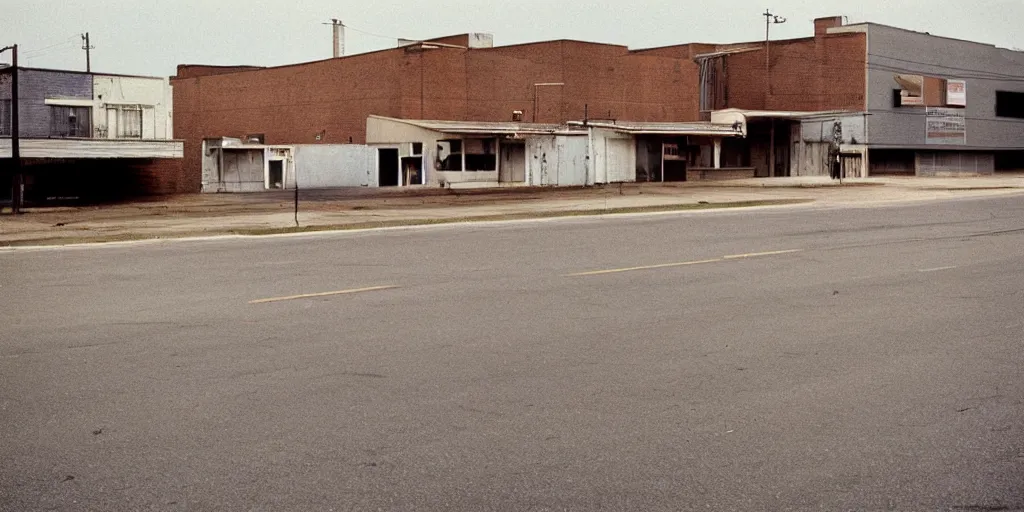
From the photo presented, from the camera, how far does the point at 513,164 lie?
2120 inches

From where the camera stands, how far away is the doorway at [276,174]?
53812mm

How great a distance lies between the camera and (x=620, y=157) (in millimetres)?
Answer: 56250

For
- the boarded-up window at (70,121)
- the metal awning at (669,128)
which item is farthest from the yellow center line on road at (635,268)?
the metal awning at (669,128)

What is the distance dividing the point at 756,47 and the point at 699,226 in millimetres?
51970

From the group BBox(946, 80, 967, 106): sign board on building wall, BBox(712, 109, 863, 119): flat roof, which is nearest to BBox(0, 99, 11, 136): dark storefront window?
BBox(712, 109, 863, 119): flat roof

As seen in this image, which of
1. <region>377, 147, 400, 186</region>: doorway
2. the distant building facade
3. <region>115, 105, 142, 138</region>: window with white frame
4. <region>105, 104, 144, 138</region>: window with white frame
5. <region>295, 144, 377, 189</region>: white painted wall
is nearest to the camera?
the distant building facade

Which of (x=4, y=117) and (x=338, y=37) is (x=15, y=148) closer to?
(x=4, y=117)

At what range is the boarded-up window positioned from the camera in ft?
151

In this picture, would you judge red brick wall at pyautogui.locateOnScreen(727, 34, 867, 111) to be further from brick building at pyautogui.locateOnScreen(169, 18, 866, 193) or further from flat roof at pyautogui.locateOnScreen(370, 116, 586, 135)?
flat roof at pyautogui.locateOnScreen(370, 116, 586, 135)

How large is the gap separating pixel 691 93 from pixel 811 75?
7673 millimetres

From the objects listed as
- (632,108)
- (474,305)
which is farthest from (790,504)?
(632,108)

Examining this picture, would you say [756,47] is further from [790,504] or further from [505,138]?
[790,504]

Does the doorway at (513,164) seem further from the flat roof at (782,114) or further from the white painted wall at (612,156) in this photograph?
the flat roof at (782,114)

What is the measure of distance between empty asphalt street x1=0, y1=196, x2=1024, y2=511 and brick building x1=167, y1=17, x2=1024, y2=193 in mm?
50578
